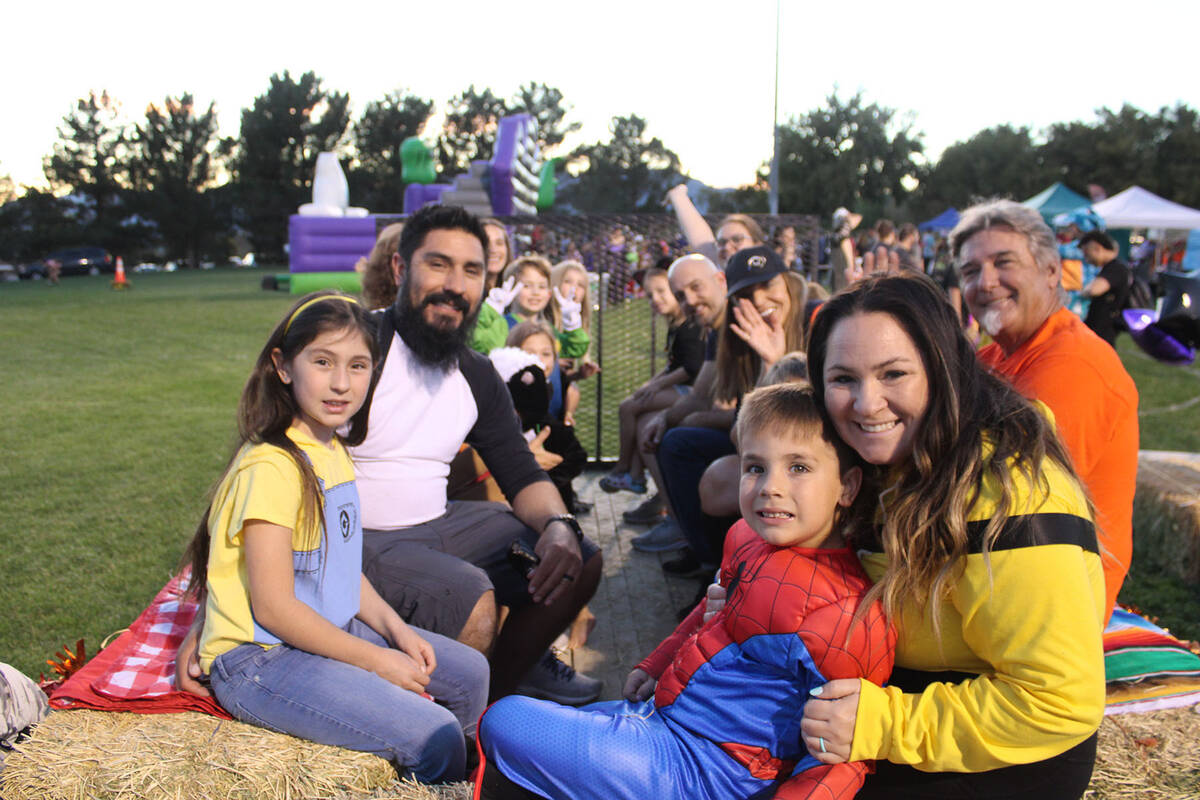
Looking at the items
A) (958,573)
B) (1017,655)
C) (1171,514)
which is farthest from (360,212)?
(1017,655)

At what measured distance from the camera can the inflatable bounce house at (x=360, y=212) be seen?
65.2ft

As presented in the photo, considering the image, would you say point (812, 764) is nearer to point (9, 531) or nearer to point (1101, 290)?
point (9, 531)

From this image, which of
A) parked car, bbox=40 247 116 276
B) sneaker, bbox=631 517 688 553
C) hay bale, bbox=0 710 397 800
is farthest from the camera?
parked car, bbox=40 247 116 276

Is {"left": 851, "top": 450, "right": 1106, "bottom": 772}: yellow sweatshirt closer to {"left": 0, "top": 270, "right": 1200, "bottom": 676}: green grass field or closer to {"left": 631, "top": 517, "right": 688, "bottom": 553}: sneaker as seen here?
{"left": 0, "top": 270, "right": 1200, "bottom": 676}: green grass field

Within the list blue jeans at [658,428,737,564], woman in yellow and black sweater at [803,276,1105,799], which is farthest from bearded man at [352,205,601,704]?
woman in yellow and black sweater at [803,276,1105,799]

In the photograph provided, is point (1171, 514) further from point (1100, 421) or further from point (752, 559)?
point (752, 559)

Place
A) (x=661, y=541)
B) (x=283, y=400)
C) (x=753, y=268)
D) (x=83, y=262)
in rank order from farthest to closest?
(x=83, y=262), (x=661, y=541), (x=753, y=268), (x=283, y=400)

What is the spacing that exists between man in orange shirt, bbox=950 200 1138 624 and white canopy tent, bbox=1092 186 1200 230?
2135cm

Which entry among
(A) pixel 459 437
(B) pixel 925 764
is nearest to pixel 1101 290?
(A) pixel 459 437

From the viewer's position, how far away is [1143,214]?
2181cm

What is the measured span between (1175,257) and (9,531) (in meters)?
20.1

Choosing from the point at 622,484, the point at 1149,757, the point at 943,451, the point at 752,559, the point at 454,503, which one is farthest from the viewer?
the point at 622,484

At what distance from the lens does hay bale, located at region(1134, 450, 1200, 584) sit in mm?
4723

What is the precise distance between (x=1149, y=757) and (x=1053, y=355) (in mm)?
1173
